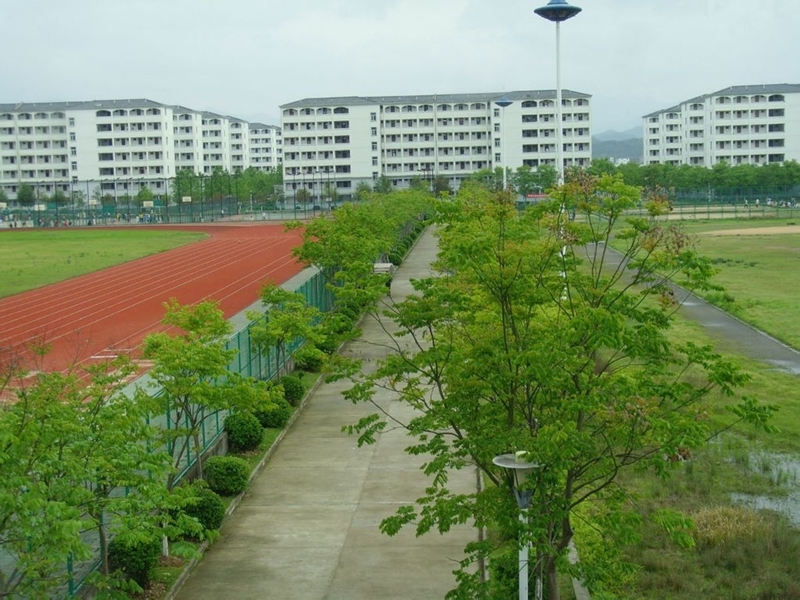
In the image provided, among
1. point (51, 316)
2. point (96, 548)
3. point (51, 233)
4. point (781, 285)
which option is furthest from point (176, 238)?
point (96, 548)

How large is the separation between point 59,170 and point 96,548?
481 ft

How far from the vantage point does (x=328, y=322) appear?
12.7 m

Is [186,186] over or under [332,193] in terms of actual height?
over

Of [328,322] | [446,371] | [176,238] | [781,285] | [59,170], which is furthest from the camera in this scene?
[59,170]

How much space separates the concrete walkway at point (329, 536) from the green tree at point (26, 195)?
12555 cm

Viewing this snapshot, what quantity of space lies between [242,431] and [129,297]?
95.9 ft

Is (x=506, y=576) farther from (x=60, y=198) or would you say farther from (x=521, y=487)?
(x=60, y=198)

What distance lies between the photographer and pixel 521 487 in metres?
10.4

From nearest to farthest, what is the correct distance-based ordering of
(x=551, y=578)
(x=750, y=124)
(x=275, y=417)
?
(x=551, y=578) → (x=275, y=417) → (x=750, y=124)

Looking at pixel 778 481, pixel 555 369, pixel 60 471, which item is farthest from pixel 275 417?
pixel 555 369

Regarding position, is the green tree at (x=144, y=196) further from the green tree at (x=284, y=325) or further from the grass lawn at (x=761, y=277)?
the green tree at (x=284, y=325)

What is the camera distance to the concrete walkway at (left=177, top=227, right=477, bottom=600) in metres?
15.6

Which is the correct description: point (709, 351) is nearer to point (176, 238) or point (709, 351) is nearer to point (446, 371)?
point (446, 371)

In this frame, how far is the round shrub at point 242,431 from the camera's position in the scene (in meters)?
22.4
